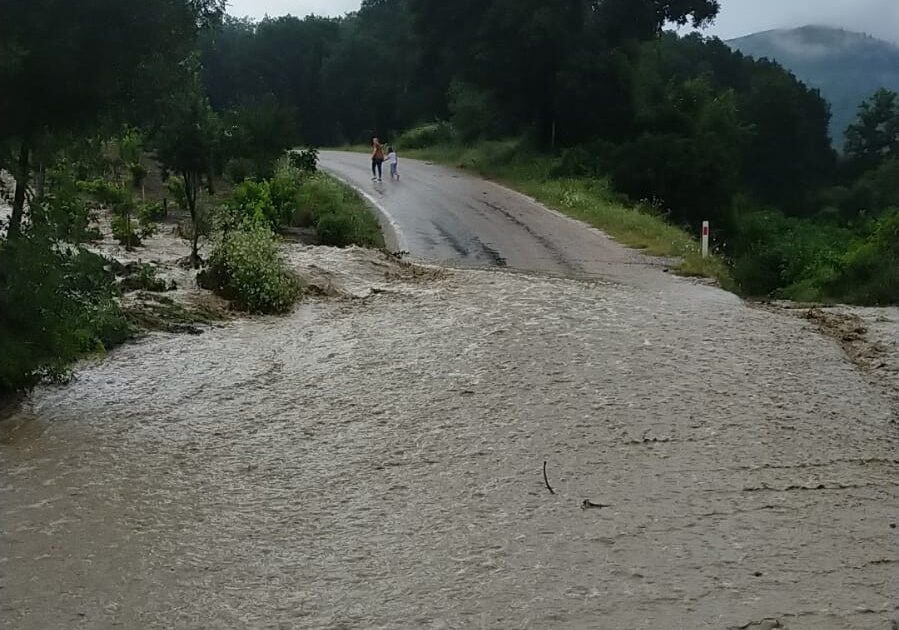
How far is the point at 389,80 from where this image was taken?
6962cm

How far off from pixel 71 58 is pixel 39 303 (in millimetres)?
2462

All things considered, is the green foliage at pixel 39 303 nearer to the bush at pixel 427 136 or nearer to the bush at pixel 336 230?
the bush at pixel 336 230

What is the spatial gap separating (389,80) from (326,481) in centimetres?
6367

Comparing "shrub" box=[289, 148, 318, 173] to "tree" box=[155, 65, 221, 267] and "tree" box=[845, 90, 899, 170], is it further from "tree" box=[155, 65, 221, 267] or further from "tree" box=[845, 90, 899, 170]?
"tree" box=[845, 90, 899, 170]

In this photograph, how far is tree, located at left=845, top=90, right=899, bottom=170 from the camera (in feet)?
251

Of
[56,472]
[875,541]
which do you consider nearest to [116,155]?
[56,472]

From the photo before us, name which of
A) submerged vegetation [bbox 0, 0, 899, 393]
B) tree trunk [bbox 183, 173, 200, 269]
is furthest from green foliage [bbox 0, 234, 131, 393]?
tree trunk [bbox 183, 173, 200, 269]

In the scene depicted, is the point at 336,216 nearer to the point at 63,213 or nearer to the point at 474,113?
the point at 63,213

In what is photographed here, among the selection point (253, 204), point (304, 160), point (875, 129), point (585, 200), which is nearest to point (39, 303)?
point (253, 204)

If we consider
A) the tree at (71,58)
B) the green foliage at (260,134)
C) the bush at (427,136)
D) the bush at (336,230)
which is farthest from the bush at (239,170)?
the bush at (427,136)

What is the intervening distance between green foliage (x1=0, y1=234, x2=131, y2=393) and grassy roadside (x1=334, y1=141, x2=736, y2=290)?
35.3 feet

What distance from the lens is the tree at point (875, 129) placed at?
76.4m

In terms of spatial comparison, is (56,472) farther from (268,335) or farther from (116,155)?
(116,155)

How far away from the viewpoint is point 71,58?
964cm
